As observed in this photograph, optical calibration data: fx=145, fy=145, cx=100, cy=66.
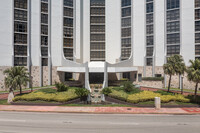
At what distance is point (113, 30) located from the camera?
49625 millimetres

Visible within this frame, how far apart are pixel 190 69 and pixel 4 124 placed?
28.5 metres

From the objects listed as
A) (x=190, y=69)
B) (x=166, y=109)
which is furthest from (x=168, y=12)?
(x=166, y=109)

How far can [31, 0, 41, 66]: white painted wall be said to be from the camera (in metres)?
43.2

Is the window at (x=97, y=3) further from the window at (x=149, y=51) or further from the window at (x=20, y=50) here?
the window at (x=20, y=50)

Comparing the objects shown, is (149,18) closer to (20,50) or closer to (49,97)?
(49,97)

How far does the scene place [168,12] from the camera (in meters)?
42.8

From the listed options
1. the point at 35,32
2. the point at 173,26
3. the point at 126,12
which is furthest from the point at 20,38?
the point at 173,26

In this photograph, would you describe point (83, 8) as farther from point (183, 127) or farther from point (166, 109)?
point (183, 127)

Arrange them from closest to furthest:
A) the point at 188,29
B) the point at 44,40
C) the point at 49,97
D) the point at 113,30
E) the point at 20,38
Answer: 1. the point at 49,97
2. the point at 188,29
3. the point at 20,38
4. the point at 44,40
5. the point at 113,30

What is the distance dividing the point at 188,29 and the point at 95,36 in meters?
28.5

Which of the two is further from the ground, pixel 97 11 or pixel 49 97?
pixel 97 11

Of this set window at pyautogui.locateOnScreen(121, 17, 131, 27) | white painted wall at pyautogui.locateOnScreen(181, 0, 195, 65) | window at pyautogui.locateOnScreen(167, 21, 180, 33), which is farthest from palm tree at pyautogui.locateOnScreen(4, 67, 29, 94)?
white painted wall at pyautogui.locateOnScreen(181, 0, 195, 65)

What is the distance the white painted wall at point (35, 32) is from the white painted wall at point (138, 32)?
29.8 m

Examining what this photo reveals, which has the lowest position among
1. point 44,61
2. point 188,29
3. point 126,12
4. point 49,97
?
point 49,97
